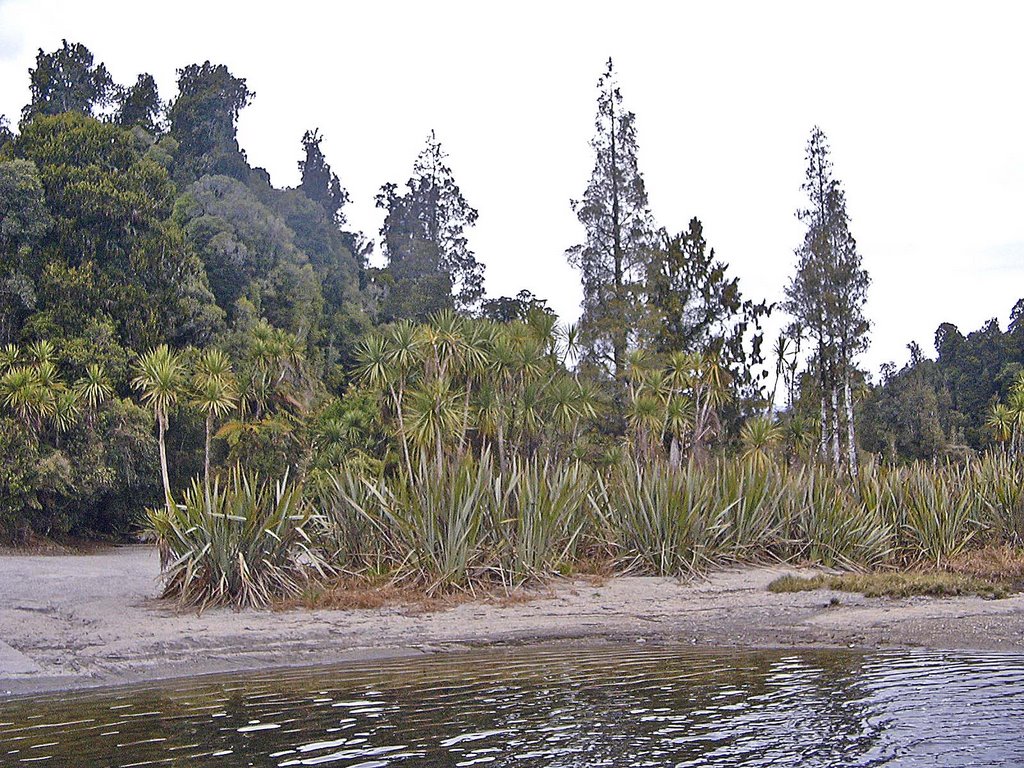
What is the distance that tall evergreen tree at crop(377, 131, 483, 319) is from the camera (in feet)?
174

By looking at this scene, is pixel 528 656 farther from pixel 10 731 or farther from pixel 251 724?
pixel 10 731

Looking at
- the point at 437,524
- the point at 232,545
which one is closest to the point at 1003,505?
the point at 437,524

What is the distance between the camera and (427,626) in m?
12.6

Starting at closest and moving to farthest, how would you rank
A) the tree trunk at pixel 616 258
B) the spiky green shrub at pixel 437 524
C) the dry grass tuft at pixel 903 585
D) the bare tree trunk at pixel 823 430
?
the dry grass tuft at pixel 903 585
the spiky green shrub at pixel 437 524
the bare tree trunk at pixel 823 430
the tree trunk at pixel 616 258

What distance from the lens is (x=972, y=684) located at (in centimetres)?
841

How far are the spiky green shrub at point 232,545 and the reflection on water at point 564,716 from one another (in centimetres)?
373

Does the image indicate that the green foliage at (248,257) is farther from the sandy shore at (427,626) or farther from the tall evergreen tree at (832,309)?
the sandy shore at (427,626)

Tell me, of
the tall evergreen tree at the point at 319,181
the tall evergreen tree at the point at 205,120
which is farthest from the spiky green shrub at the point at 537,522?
the tall evergreen tree at the point at 319,181

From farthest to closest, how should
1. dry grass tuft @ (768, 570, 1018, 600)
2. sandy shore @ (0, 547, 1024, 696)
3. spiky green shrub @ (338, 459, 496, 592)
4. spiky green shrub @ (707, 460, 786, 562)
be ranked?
spiky green shrub @ (707, 460, 786, 562) → spiky green shrub @ (338, 459, 496, 592) → dry grass tuft @ (768, 570, 1018, 600) → sandy shore @ (0, 547, 1024, 696)

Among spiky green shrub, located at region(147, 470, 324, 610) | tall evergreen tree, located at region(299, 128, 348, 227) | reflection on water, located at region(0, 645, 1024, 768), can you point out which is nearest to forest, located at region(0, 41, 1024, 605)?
spiky green shrub, located at region(147, 470, 324, 610)

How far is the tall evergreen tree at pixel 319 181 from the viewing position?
264 ft

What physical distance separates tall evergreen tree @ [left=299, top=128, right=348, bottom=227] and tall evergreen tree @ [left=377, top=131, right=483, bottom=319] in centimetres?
1115

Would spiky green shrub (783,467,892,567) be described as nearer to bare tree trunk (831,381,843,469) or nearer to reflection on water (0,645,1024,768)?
reflection on water (0,645,1024,768)

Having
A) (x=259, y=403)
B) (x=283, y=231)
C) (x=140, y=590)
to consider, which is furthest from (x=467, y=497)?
(x=283, y=231)
